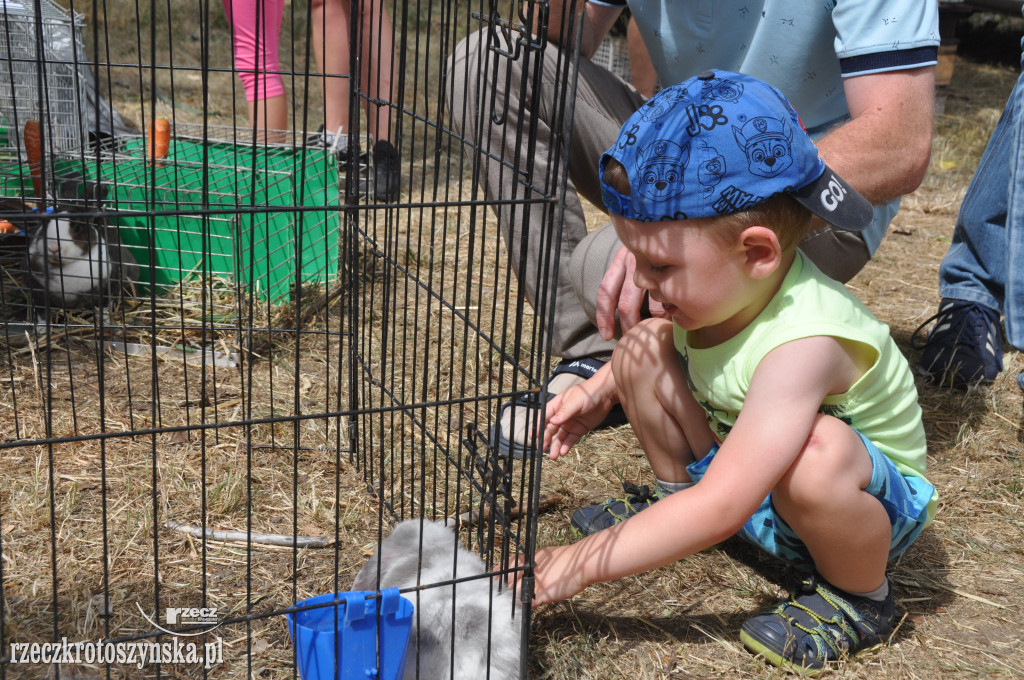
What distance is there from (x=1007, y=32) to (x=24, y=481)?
26.3 ft

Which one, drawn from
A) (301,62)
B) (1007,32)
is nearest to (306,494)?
(301,62)

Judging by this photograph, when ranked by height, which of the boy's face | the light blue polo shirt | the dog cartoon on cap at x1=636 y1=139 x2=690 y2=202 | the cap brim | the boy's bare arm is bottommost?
the boy's bare arm

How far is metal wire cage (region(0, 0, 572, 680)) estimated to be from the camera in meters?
1.17

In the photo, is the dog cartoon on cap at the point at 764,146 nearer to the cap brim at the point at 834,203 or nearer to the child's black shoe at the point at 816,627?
the cap brim at the point at 834,203

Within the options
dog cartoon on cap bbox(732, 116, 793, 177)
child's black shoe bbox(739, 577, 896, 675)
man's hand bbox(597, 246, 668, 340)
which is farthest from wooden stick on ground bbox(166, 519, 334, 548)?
dog cartoon on cap bbox(732, 116, 793, 177)

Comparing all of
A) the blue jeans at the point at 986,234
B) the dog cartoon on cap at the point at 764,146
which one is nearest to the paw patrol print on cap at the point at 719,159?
the dog cartoon on cap at the point at 764,146

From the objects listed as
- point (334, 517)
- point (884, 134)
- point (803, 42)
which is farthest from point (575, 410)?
point (803, 42)

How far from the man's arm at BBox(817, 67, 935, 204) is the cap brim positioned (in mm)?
313

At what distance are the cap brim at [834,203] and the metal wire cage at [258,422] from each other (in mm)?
333

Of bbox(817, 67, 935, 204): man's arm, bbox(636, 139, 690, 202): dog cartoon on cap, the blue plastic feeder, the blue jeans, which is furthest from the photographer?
the blue jeans

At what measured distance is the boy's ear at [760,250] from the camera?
1.18 metres

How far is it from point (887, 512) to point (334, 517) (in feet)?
3.00

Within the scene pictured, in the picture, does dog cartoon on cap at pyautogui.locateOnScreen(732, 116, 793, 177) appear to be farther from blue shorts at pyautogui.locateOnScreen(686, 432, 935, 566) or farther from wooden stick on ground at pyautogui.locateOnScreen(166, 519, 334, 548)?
wooden stick on ground at pyautogui.locateOnScreen(166, 519, 334, 548)

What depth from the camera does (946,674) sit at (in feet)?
4.43
